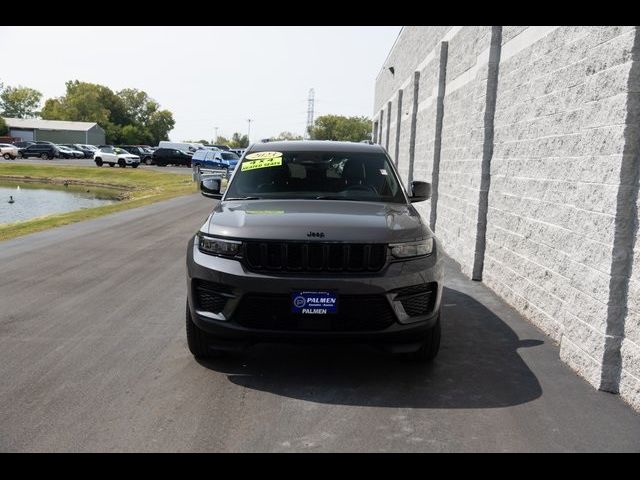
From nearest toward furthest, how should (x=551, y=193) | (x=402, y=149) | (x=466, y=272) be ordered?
1. (x=551, y=193)
2. (x=466, y=272)
3. (x=402, y=149)

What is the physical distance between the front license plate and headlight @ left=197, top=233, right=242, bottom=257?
1.88ft

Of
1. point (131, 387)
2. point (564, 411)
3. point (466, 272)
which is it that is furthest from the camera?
point (466, 272)

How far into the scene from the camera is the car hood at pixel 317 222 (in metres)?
4.66

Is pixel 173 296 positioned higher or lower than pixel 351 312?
lower

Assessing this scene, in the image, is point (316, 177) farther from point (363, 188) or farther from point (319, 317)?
point (319, 317)

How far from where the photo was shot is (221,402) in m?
4.42

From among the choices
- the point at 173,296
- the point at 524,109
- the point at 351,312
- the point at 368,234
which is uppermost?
the point at 524,109

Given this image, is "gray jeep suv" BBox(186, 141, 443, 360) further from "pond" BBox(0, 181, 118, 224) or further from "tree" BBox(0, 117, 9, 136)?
"tree" BBox(0, 117, 9, 136)

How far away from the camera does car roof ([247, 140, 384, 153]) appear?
6465 mm

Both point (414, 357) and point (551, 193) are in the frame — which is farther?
point (551, 193)

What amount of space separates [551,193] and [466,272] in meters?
3.31

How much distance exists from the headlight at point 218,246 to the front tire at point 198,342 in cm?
53

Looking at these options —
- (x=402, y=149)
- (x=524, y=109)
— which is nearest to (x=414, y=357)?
(x=524, y=109)
